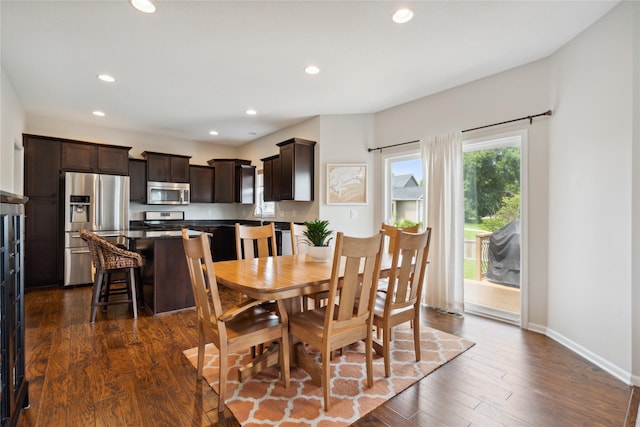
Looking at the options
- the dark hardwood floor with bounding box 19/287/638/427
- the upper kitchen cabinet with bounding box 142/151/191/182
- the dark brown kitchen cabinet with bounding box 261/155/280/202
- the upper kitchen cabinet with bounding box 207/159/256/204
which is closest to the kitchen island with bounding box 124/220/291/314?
the dark hardwood floor with bounding box 19/287/638/427

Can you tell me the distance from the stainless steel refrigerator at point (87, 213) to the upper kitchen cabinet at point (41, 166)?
0.25 meters

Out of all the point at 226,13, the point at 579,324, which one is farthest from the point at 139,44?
the point at 579,324

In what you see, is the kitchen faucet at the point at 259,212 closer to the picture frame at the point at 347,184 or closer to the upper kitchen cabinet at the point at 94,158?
the picture frame at the point at 347,184

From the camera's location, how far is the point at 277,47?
8.95 ft

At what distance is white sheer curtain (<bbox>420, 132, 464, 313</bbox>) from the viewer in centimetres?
348

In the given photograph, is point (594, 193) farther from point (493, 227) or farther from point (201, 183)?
point (201, 183)

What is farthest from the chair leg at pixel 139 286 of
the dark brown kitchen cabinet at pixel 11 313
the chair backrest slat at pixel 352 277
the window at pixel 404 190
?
the window at pixel 404 190

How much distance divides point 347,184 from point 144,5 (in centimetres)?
312

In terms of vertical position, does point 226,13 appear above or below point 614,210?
above

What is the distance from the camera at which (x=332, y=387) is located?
2004mm

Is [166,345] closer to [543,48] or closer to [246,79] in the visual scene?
[246,79]

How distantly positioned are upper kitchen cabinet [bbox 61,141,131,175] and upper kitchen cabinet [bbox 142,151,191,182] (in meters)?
0.48

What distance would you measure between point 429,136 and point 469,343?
243cm

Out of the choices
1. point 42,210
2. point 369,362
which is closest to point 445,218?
point 369,362
